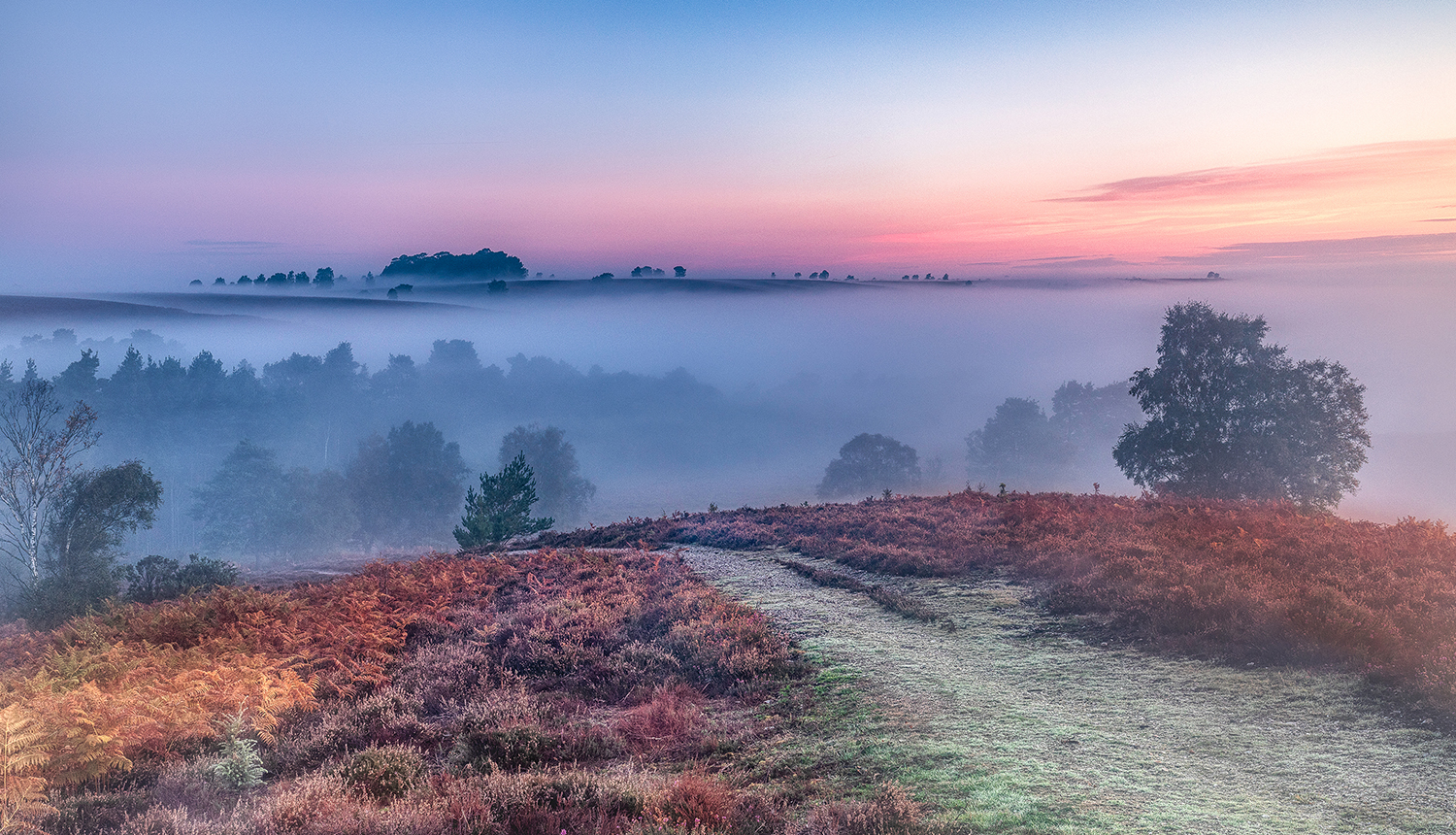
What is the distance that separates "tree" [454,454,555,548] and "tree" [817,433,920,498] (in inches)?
2215

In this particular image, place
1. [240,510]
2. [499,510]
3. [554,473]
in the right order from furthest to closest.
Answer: [554,473] → [240,510] → [499,510]

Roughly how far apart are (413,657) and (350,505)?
2818 inches

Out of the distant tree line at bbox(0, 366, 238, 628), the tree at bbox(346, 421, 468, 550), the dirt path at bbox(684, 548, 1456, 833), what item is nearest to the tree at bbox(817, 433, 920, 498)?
the tree at bbox(346, 421, 468, 550)

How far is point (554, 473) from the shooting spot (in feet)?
279

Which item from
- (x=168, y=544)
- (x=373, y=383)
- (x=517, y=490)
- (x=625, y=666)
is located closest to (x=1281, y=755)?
(x=625, y=666)

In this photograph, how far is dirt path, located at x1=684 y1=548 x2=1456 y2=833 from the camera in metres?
6.29

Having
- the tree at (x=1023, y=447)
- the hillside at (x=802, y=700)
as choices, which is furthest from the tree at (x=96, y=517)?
the tree at (x=1023, y=447)

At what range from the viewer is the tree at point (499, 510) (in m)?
36.4

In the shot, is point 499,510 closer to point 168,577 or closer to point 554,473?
point 168,577

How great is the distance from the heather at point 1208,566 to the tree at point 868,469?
215 feet

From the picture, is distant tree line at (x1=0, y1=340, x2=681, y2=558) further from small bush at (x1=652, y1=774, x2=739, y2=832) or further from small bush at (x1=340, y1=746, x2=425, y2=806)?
small bush at (x1=652, y1=774, x2=739, y2=832)

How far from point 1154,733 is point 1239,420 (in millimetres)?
33327

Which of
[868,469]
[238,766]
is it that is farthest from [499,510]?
[868,469]

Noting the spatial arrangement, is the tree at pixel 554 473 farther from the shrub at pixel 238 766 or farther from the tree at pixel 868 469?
the shrub at pixel 238 766
